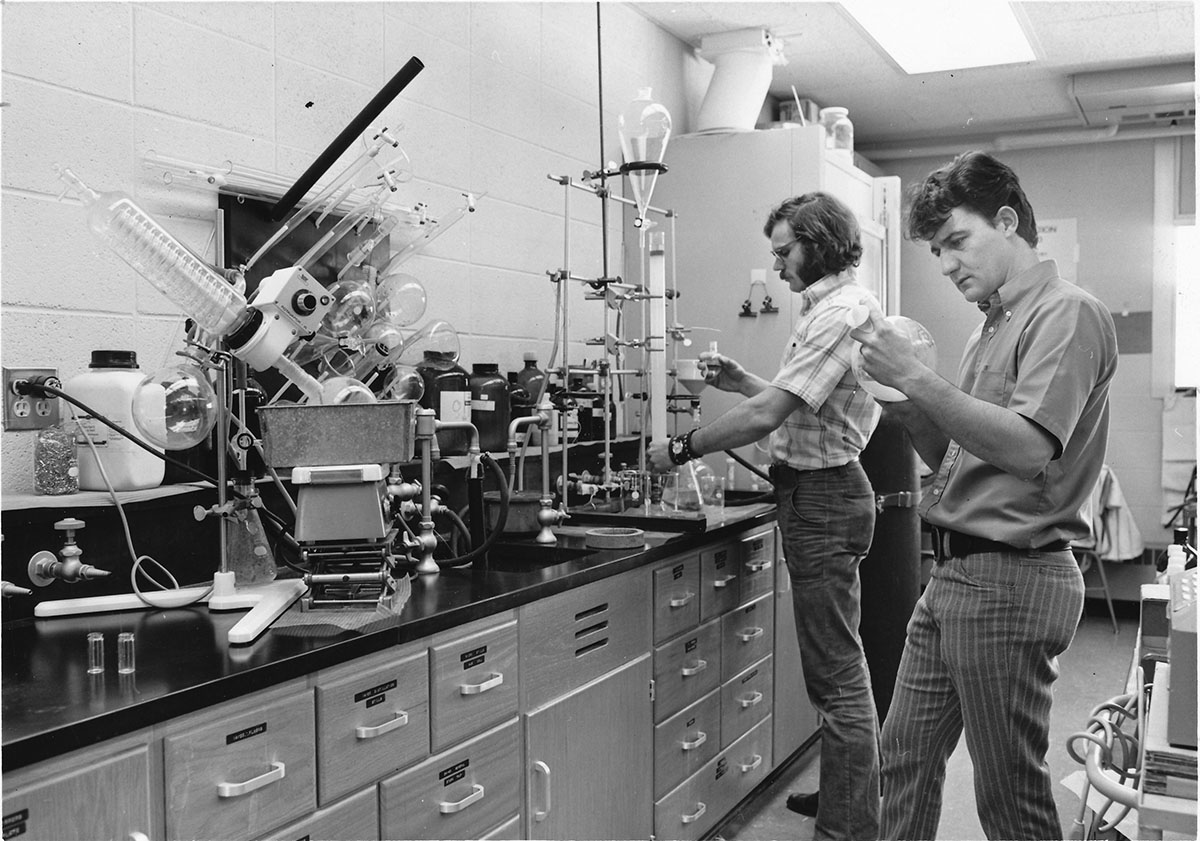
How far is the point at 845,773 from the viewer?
2842mm

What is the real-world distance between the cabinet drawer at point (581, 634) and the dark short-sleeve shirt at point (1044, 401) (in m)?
0.78

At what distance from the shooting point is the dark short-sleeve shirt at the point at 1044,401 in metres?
1.82

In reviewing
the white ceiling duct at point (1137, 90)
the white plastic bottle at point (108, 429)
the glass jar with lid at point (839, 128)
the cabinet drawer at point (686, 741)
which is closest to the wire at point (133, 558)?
the white plastic bottle at point (108, 429)

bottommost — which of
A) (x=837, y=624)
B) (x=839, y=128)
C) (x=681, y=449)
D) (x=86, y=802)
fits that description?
(x=837, y=624)

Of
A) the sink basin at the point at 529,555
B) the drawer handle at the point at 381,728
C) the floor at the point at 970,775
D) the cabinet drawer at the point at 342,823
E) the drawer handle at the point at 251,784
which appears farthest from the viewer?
the floor at the point at 970,775

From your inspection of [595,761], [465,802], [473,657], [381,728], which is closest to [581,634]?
[595,761]

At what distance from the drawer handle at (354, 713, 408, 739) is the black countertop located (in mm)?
121

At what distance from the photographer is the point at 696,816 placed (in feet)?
9.37

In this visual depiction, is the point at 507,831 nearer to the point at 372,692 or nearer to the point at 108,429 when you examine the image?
the point at 372,692

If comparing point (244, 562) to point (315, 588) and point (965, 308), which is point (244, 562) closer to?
point (315, 588)

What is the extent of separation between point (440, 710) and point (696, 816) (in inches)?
49.8

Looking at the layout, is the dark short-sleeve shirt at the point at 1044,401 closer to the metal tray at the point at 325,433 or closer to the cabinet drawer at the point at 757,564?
the metal tray at the point at 325,433

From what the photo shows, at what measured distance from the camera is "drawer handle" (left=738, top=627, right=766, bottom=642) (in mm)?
3154

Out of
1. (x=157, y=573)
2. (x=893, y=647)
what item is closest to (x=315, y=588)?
(x=157, y=573)
